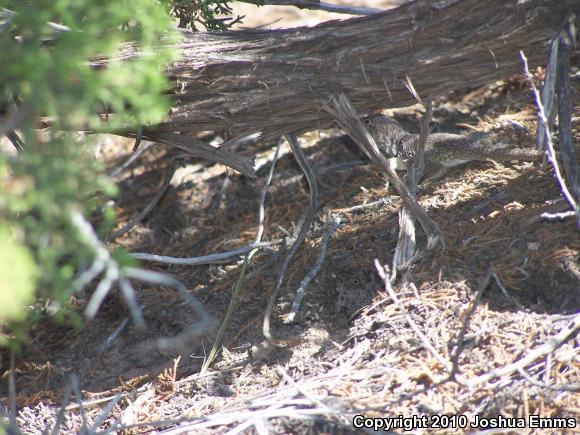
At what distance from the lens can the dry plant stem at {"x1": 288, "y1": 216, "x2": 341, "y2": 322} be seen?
312 centimetres

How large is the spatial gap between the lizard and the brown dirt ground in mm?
105

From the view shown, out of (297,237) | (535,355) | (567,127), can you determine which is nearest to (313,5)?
(297,237)

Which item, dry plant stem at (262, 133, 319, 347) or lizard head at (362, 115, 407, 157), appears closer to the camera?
dry plant stem at (262, 133, 319, 347)

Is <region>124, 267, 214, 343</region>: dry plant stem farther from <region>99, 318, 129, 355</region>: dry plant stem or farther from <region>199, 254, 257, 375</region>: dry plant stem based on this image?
<region>99, 318, 129, 355</region>: dry plant stem

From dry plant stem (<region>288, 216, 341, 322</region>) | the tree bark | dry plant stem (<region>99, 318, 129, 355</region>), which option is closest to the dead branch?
the tree bark

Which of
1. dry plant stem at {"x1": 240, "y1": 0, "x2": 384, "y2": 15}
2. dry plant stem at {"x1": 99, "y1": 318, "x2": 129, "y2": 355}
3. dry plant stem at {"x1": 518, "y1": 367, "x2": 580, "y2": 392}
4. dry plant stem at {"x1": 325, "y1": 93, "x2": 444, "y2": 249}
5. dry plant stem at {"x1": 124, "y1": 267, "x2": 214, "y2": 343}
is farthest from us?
dry plant stem at {"x1": 240, "y1": 0, "x2": 384, "y2": 15}

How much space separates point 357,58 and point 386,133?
1172mm

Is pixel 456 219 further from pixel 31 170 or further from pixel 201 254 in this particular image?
pixel 31 170

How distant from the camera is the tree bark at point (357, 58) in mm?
2764

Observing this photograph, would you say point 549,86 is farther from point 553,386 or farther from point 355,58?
point 553,386

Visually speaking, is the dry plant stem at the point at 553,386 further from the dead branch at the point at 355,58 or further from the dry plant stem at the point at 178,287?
the dead branch at the point at 355,58


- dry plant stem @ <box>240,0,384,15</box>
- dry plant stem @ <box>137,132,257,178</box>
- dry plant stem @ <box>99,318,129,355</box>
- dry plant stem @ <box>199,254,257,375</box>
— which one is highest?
dry plant stem @ <box>240,0,384,15</box>

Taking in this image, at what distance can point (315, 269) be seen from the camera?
3256 millimetres

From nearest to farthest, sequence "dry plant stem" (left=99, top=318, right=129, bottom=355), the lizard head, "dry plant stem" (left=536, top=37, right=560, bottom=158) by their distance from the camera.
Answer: "dry plant stem" (left=536, top=37, right=560, bottom=158) < "dry plant stem" (left=99, top=318, right=129, bottom=355) < the lizard head
